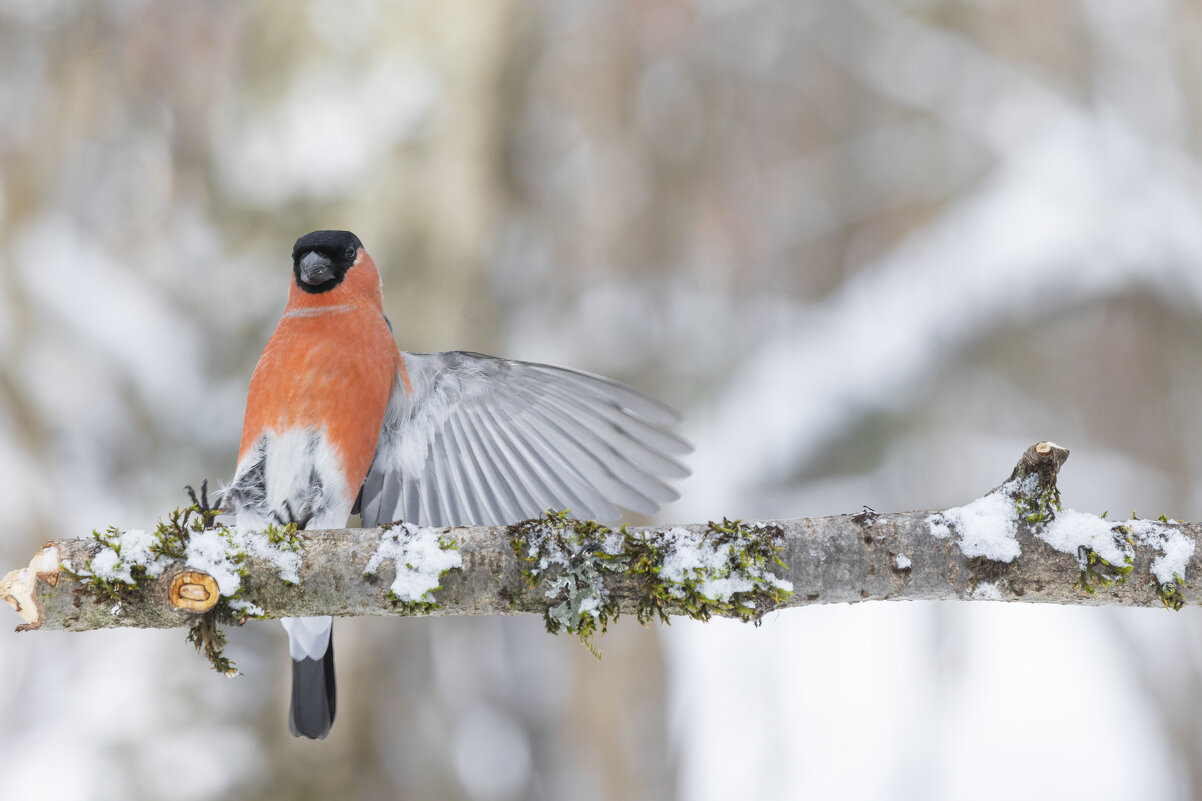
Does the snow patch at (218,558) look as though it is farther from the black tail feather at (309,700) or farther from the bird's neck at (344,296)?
the black tail feather at (309,700)

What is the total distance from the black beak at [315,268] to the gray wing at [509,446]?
414mm

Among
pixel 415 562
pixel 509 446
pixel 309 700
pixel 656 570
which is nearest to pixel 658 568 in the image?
pixel 656 570

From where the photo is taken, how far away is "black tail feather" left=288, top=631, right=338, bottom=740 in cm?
287

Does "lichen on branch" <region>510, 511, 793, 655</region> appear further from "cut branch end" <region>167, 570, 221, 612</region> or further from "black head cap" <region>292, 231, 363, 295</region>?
"black head cap" <region>292, 231, 363, 295</region>

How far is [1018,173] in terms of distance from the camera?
21.1ft

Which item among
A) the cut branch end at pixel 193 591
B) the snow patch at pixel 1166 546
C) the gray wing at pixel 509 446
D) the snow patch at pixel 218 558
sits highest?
the gray wing at pixel 509 446

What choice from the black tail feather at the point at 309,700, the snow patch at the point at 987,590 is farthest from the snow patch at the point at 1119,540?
the black tail feather at the point at 309,700

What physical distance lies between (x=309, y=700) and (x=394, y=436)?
0.85 meters

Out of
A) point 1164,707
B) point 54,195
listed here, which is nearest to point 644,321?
point 54,195

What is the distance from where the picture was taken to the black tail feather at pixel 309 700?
9.41 ft

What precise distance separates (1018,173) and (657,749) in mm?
4464

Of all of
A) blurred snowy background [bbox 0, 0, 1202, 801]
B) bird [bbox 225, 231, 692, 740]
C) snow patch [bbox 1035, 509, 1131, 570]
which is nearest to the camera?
snow patch [bbox 1035, 509, 1131, 570]

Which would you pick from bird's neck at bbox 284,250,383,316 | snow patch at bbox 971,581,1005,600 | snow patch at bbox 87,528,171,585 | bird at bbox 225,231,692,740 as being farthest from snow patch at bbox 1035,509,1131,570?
bird's neck at bbox 284,250,383,316

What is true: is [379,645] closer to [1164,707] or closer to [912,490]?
[912,490]
